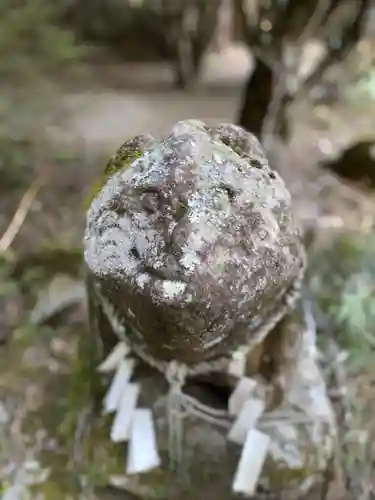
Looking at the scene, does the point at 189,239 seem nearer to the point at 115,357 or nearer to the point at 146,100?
the point at 115,357

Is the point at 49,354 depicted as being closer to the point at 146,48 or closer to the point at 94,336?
the point at 94,336

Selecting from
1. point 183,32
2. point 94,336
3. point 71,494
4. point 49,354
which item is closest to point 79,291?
point 49,354

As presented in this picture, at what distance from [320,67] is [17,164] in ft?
2.08

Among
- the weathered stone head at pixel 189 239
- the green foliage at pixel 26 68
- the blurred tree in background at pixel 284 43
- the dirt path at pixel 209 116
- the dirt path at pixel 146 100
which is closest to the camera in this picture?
the weathered stone head at pixel 189 239

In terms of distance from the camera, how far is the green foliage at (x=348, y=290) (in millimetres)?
997

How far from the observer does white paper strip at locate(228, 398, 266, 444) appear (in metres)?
0.79

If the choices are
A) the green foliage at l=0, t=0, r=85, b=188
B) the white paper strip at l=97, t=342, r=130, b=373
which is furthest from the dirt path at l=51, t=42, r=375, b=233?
the white paper strip at l=97, t=342, r=130, b=373

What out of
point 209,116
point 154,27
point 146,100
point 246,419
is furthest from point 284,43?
point 246,419

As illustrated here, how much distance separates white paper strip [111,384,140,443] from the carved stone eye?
0.30 m

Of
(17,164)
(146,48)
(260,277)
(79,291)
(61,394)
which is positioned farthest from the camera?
(146,48)

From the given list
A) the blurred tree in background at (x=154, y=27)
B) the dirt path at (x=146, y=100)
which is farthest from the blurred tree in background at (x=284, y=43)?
the blurred tree in background at (x=154, y=27)

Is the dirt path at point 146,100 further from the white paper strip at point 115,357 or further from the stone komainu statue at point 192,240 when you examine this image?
the stone komainu statue at point 192,240

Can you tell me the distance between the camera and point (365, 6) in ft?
4.63

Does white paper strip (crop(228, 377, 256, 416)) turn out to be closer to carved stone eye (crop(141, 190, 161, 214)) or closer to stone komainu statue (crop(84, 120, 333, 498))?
stone komainu statue (crop(84, 120, 333, 498))
